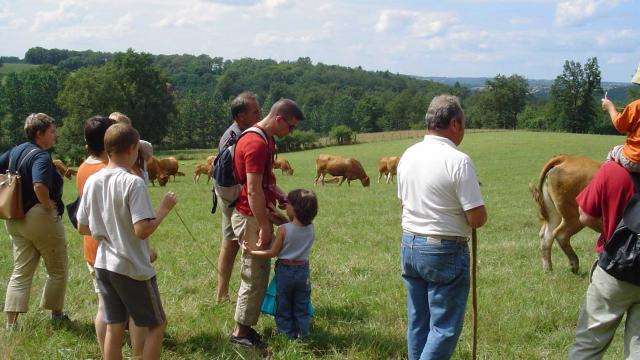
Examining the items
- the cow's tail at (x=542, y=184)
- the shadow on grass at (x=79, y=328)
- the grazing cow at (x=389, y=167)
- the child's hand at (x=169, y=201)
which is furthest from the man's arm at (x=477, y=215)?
the grazing cow at (x=389, y=167)

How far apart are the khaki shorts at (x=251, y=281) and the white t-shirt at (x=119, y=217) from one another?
122 centimetres

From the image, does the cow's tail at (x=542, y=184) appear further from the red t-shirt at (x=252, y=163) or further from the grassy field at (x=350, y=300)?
the red t-shirt at (x=252, y=163)

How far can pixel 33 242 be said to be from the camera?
5.57m

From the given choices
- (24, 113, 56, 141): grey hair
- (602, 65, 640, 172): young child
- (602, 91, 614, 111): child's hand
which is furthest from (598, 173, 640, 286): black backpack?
(24, 113, 56, 141): grey hair

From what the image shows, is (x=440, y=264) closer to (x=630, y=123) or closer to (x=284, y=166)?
(x=630, y=123)

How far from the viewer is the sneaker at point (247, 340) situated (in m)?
5.20

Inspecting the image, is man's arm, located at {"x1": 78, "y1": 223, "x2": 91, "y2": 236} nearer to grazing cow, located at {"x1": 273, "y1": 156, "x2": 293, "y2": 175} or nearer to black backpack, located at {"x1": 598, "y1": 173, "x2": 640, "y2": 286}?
black backpack, located at {"x1": 598, "y1": 173, "x2": 640, "y2": 286}

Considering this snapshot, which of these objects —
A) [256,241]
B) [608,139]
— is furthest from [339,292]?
[608,139]

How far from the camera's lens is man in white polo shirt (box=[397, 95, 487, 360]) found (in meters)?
3.91

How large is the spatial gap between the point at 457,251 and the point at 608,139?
5402 centimetres

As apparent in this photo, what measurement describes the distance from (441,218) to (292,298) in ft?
6.47

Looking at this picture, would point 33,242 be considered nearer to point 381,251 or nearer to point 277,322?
point 277,322

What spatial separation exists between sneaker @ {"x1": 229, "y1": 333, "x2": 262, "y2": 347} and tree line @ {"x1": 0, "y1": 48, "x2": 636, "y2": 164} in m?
53.2

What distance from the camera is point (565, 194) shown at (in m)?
8.20
